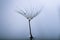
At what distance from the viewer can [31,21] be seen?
2125 mm

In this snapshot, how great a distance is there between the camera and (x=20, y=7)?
217cm

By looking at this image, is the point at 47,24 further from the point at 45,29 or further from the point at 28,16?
the point at 28,16

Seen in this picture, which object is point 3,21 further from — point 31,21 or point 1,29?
point 31,21

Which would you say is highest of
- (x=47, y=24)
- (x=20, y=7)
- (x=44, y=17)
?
(x=20, y=7)

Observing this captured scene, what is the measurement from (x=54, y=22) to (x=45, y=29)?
0.80 ft

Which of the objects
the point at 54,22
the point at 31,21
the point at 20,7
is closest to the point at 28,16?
the point at 31,21

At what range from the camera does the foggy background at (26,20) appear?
82.7 inches

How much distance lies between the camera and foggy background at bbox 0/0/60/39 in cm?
210

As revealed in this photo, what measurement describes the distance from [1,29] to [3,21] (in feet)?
0.60

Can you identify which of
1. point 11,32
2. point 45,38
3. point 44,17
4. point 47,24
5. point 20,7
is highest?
point 20,7

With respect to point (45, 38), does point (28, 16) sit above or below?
above

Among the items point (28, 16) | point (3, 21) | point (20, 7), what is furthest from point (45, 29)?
point (3, 21)

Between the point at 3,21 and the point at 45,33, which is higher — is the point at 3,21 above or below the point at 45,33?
above

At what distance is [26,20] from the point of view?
7.04 ft
